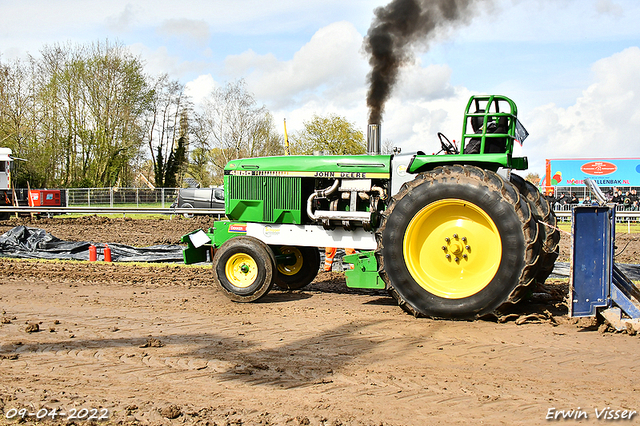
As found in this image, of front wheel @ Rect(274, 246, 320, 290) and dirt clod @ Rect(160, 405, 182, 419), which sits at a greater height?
front wheel @ Rect(274, 246, 320, 290)

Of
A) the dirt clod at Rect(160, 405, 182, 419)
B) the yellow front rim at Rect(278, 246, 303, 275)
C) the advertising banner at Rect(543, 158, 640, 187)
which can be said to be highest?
the advertising banner at Rect(543, 158, 640, 187)

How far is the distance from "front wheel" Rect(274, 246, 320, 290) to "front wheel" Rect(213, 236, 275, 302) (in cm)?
95

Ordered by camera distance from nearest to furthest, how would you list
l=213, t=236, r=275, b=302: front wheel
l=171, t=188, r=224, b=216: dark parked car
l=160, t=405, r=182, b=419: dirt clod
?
l=160, t=405, r=182, b=419: dirt clod
l=213, t=236, r=275, b=302: front wheel
l=171, t=188, r=224, b=216: dark parked car

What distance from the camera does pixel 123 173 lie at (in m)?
42.2

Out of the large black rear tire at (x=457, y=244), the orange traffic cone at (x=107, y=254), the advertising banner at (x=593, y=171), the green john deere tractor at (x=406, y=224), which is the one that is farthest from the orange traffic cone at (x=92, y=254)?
the advertising banner at (x=593, y=171)

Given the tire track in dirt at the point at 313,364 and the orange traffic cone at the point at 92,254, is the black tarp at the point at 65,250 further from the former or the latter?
the tire track in dirt at the point at 313,364

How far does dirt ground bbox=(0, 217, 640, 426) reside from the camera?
3.53 m

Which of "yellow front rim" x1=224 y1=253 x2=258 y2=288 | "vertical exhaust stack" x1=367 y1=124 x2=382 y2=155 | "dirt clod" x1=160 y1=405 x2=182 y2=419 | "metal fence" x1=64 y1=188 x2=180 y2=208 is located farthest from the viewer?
"metal fence" x1=64 y1=188 x2=180 y2=208

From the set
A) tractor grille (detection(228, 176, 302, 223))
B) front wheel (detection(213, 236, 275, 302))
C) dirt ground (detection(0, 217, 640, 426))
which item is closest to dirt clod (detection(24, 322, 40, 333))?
dirt ground (detection(0, 217, 640, 426))

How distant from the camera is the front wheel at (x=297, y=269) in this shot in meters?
8.09

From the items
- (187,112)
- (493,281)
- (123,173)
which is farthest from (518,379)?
(187,112)

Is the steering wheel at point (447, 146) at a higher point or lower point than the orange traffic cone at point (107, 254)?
higher

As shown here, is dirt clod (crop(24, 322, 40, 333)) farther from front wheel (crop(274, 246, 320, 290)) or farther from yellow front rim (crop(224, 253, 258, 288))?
front wheel (crop(274, 246, 320, 290))

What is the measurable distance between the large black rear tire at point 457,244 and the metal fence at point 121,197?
86.7 ft
